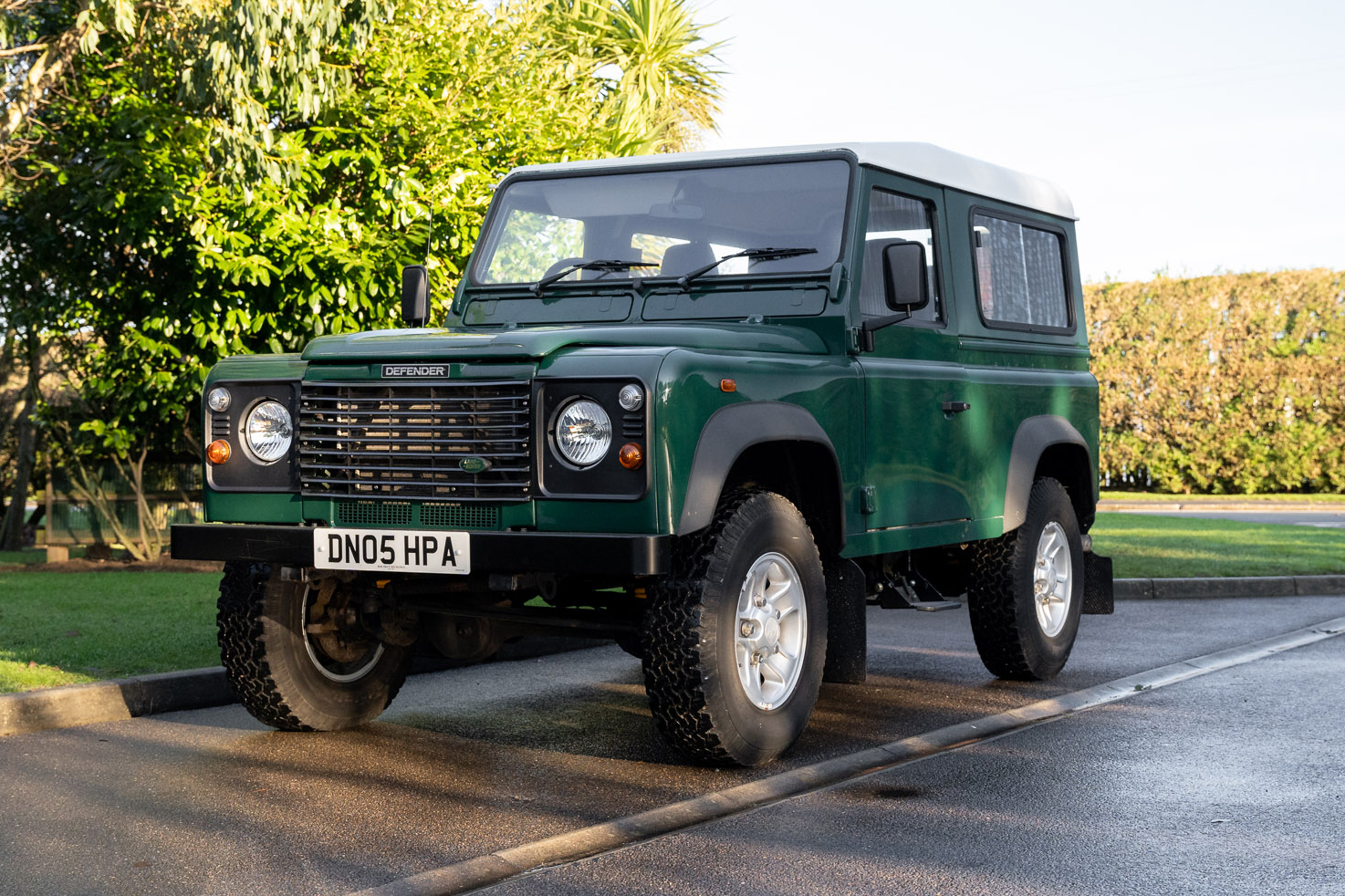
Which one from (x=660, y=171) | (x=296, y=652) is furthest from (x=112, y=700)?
(x=660, y=171)

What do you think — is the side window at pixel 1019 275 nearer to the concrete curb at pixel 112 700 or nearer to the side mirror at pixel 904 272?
the side mirror at pixel 904 272

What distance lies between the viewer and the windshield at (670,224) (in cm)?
652

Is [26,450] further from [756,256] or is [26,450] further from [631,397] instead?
[631,397]

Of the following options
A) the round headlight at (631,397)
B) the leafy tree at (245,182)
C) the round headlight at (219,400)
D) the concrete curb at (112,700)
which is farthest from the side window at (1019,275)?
the leafy tree at (245,182)

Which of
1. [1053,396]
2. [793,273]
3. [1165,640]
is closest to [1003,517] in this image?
[1053,396]

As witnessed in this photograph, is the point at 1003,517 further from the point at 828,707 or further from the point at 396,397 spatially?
the point at 396,397

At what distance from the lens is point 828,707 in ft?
22.9

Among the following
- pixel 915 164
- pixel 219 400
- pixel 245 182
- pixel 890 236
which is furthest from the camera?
pixel 245 182

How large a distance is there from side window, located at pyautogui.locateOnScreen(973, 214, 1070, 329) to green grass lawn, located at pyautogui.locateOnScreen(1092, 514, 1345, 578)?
4.38 m

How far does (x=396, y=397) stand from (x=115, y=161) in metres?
7.55

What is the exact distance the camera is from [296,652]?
6188mm

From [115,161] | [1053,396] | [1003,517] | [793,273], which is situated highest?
[115,161]

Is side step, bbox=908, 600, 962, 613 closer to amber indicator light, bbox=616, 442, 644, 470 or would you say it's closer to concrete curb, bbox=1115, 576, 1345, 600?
amber indicator light, bbox=616, 442, 644, 470

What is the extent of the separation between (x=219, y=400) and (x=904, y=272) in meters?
2.83
